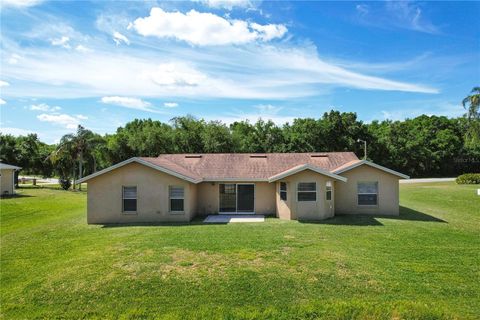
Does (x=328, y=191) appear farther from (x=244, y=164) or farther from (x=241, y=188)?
(x=244, y=164)

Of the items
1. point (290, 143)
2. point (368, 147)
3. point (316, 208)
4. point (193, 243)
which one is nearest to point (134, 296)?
point (193, 243)

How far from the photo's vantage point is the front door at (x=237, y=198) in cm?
1920

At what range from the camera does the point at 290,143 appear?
47188mm

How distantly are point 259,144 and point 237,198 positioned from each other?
2845 cm

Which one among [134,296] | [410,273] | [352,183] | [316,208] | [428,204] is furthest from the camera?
[428,204]

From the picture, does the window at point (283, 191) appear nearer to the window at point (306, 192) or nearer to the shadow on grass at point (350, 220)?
the window at point (306, 192)

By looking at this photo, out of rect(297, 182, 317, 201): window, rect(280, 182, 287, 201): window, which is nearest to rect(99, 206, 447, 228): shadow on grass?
rect(297, 182, 317, 201): window

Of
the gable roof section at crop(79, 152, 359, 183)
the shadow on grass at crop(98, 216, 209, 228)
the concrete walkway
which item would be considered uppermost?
the gable roof section at crop(79, 152, 359, 183)

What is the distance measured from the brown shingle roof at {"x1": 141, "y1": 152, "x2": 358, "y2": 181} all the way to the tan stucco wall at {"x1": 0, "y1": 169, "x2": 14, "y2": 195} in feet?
59.2

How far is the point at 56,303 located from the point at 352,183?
15.4m

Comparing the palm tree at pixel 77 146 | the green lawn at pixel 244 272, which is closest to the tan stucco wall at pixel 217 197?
the green lawn at pixel 244 272

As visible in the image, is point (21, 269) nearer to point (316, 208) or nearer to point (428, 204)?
point (316, 208)

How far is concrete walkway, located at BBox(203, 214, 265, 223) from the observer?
55.6 feet

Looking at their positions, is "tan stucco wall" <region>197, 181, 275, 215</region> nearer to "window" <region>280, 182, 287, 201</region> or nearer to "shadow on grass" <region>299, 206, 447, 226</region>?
"window" <region>280, 182, 287, 201</region>
